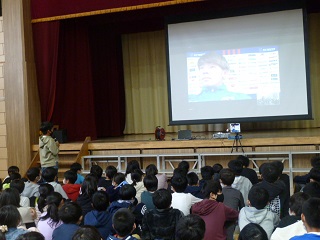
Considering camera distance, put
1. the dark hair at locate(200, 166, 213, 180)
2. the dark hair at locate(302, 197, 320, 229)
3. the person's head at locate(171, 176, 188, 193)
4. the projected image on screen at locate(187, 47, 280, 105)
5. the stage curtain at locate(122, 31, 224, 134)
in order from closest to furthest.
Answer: the dark hair at locate(302, 197, 320, 229) < the person's head at locate(171, 176, 188, 193) < the dark hair at locate(200, 166, 213, 180) < the projected image on screen at locate(187, 47, 280, 105) < the stage curtain at locate(122, 31, 224, 134)

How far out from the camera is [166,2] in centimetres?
652

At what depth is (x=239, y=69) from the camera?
7215 millimetres

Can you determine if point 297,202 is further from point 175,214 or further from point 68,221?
point 68,221

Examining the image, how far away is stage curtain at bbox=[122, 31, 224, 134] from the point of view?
32.4 feet

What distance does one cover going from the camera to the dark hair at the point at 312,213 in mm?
1789

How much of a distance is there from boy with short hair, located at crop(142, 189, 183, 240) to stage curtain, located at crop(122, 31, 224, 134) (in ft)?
23.8

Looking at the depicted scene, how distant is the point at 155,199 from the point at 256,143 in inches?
155

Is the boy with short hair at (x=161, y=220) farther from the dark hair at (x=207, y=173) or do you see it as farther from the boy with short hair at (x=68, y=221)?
the dark hair at (x=207, y=173)

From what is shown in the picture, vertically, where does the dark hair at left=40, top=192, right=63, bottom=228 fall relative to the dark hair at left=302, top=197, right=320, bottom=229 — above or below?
below

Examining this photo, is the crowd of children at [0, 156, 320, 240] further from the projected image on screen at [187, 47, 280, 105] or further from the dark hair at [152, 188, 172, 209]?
the projected image on screen at [187, 47, 280, 105]

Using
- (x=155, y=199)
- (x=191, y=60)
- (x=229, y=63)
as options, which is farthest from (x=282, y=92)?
(x=155, y=199)

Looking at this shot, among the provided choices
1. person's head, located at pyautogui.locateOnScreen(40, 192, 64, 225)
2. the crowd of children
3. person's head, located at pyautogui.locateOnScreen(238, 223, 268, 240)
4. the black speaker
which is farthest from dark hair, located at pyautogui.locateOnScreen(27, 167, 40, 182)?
the black speaker

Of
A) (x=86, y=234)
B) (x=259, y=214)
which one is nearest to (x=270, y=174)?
(x=259, y=214)

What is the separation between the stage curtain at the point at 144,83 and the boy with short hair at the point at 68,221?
739 cm
